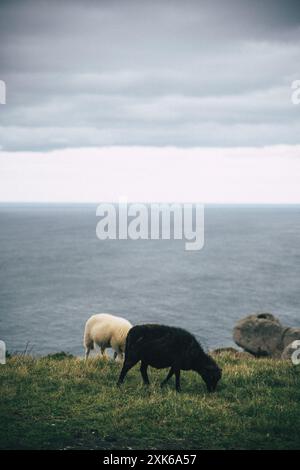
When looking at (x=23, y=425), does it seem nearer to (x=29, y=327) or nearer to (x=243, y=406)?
(x=243, y=406)

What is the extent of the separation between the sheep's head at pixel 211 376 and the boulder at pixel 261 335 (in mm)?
13817

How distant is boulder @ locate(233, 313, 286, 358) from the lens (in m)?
25.2

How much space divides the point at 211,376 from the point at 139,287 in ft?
305

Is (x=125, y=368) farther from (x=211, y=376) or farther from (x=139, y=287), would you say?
(x=139, y=287)

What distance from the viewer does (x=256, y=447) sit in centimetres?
870

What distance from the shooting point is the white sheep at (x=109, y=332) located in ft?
50.8

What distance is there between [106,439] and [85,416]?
1.02 meters

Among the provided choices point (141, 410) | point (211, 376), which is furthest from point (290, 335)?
point (141, 410)

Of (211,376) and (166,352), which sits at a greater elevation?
(166,352)

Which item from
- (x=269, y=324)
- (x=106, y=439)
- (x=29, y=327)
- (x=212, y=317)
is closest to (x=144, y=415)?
(x=106, y=439)

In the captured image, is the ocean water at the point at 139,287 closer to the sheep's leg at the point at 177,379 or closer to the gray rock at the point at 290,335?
the gray rock at the point at 290,335

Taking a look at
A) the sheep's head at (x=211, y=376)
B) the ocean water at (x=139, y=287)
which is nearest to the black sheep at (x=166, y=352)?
the sheep's head at (x=211, y=376)

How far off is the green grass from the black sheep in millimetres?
436

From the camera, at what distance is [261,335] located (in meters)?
26.4
